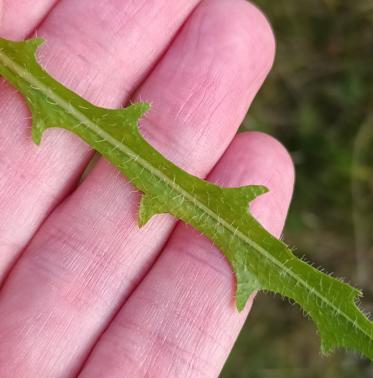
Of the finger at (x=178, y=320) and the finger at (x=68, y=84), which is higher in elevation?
the finger at (x=68, y=84)

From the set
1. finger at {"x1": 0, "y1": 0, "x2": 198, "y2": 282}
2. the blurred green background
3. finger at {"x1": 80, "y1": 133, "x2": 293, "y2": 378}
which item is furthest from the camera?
the blurred green background

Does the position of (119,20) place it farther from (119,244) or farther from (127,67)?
(119,244)

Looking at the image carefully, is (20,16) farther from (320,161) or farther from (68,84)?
(320,161)

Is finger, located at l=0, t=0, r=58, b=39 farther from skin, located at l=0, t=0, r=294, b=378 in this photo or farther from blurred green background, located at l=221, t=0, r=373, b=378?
blurred green background, located at l=221, t=0, r=373, b=378

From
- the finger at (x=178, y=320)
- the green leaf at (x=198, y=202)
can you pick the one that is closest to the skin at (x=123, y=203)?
the finger at (x=178, y=320)

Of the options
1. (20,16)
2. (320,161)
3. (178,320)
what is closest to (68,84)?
(20,16)

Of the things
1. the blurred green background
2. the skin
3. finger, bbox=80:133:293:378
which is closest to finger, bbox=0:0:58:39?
the skin

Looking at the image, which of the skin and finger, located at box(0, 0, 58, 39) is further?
finger, located at box(0, 0, 58, 39)

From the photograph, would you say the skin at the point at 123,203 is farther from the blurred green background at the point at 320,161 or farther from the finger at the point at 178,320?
the blurred green background at the point at 320,161

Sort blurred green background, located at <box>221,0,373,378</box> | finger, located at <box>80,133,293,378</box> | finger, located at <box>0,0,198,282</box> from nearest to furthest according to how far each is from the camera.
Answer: finger, located at <box>80,133,293,378</box> < finger, located at <box>0,0,198,282</box> < blurred green background, located at <box>221,0,373,378</box>
